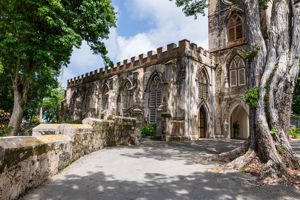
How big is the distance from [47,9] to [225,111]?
50.7 feet

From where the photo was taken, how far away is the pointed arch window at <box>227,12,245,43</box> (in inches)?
825

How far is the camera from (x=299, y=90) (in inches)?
769

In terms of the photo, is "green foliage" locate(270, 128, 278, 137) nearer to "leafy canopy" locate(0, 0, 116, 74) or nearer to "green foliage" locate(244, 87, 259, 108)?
"green foliage" locate(244, 87, 259, 108)

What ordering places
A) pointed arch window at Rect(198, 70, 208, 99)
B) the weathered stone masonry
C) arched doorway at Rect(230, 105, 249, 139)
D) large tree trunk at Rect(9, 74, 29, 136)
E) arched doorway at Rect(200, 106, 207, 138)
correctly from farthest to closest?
arched doorway at Rect(230, 105, 249, 139) → arched doorway at Rect(200, 106, 207, 138) → pointed arch window at Rect(198, 70, 208, 99) → the weathered stone masonry → large tree trunk at Rect(9, 74, 29, 136)

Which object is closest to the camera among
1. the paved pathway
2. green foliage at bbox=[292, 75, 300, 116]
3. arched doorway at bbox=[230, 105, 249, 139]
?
the paved pathway

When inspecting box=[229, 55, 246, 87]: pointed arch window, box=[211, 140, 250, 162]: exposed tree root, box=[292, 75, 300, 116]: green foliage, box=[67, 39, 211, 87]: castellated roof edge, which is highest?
box=[67, 39, 211, 87]: castellated roof edge

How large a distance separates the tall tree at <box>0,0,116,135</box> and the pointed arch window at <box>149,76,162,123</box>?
7.88m

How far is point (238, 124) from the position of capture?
901 inches

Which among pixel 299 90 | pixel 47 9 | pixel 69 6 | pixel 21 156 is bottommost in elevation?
pixel 21 156

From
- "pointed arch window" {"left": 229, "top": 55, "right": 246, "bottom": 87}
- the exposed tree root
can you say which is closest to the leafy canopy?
the exposed tree root

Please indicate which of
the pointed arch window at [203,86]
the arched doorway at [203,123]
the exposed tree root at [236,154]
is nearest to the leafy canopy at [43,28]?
the exposed tree root at [236,154]

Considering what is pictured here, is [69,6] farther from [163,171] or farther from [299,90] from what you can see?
[299,90]

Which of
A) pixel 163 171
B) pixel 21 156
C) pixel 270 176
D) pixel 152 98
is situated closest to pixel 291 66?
pixel 270 176

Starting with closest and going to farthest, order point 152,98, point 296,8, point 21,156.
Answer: point 21,156
point 296,8
point 152,98
